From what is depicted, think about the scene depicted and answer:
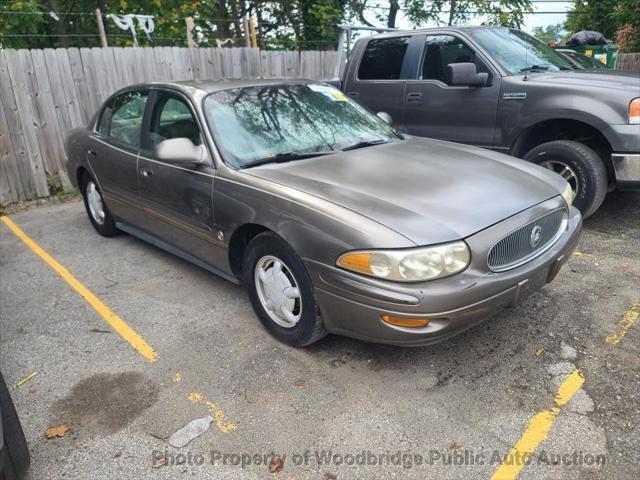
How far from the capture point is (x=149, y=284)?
437 cm

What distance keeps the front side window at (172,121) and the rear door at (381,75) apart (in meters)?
2.96

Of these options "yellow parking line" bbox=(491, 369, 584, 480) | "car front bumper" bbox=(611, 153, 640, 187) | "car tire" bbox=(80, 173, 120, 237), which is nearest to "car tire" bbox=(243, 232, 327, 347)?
"yellow parking line" bbox=(491, 369, 584, 480)

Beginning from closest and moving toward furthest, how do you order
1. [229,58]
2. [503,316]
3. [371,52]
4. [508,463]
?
[508,463]
[503,316]
[371,52]
[229,58]

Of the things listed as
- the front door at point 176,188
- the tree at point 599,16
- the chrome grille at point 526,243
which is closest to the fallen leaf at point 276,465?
the chrome grille at point 526,243

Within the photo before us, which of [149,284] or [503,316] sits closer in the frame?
[503,316]

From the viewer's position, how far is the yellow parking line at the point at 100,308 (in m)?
3.40

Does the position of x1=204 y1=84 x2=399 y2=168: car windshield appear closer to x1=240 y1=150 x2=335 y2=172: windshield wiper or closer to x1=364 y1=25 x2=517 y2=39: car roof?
x1=240 y1=150 x2=335 y2=172: windshield wiper

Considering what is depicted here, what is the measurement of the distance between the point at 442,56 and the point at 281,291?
153 inches

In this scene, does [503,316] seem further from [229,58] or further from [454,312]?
[229,58]

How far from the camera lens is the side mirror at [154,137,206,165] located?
11.4 ft

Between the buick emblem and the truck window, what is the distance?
2.96 metres

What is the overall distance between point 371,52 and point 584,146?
113 inches

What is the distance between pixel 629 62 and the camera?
Result: 1241cm

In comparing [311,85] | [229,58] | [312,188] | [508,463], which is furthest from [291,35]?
[508,463]
